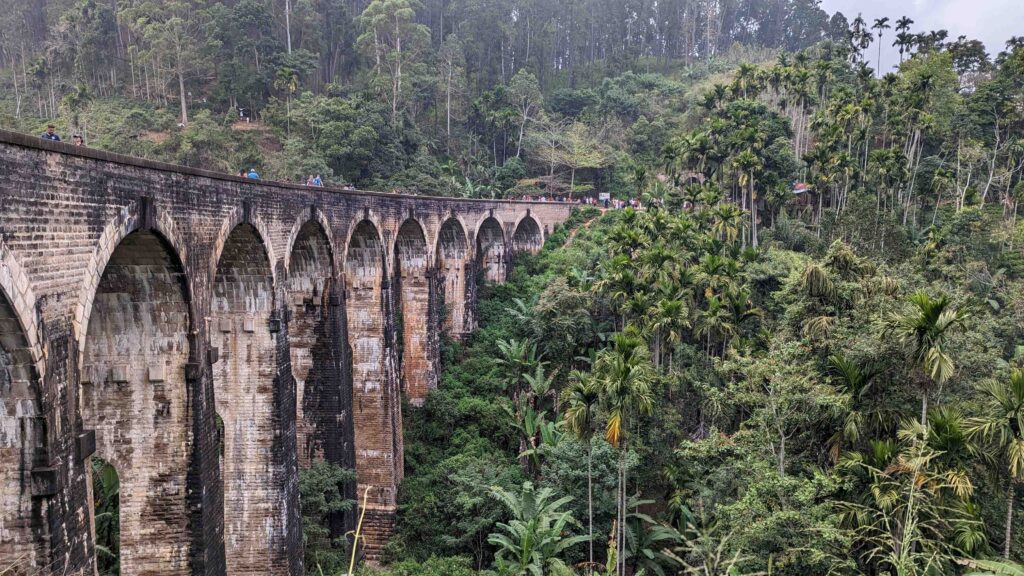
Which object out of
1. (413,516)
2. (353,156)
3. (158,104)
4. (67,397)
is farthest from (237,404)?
(158,104)

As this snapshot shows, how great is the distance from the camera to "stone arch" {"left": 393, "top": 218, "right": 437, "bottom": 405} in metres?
30.0

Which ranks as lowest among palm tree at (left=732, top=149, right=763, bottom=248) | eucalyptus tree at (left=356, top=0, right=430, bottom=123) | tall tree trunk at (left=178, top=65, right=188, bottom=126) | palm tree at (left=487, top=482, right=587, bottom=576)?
palm tree at (left=487, top=482, right=587, bottom=576)

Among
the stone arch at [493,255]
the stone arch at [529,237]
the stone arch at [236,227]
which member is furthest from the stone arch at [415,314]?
the stone arch at [529,237]

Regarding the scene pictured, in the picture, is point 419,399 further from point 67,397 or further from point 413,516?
point 67,397

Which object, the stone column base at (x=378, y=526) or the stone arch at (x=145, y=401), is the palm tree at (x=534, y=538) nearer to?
the stone column base at (x=378, y=526)

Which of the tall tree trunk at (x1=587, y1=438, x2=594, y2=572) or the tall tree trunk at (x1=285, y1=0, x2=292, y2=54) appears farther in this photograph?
the tall tree trunk at (x1=285, y1=0, x2=292, y2=54)

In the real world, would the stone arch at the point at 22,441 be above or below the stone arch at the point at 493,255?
below

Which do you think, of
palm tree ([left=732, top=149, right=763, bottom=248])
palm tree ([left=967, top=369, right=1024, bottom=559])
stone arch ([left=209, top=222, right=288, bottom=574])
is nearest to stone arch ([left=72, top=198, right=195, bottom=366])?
stone arch ([left=209, top=222, right=288, bottom=574])

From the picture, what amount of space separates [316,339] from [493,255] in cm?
2682

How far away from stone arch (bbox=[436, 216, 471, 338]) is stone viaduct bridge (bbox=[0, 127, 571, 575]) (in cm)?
1366

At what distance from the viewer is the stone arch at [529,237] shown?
165 feet

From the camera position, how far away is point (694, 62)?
3656 inches

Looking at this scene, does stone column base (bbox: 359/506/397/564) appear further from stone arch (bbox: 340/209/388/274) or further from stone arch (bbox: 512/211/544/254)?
stone arch (bbox: 512/211/544/254)

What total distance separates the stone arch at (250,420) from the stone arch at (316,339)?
3.54 meters
